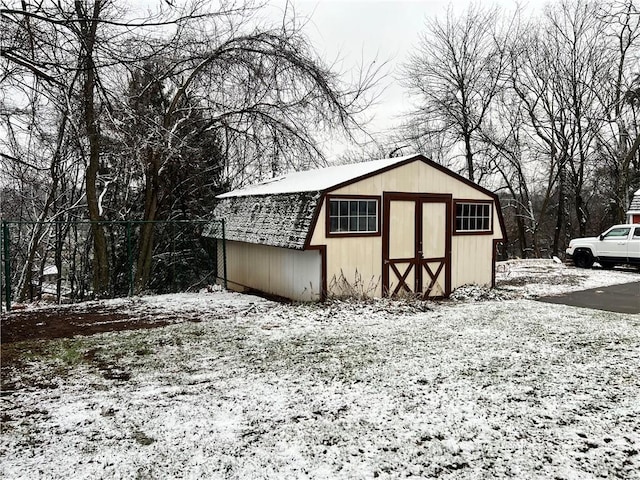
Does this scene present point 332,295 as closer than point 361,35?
Yes

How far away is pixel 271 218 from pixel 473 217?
5.13 meters

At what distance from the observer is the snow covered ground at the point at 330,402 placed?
3.39m

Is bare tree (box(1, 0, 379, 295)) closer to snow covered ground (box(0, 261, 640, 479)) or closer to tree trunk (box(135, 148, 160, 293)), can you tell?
tree trunk (box(135, 148, 160, 293))

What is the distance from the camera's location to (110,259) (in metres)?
15.6

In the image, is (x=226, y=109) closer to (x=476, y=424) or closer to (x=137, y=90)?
(x=137, y=90)

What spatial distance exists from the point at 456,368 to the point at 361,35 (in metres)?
8.44

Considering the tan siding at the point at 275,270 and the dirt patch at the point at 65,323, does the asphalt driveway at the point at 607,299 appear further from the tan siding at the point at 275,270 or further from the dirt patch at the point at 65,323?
the dirt patch at the point at 65,323

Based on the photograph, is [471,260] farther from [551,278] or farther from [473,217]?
[551,278]

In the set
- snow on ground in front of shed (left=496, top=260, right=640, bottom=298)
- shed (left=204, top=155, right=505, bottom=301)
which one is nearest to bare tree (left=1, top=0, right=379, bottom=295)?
shed (left=204, top=155, right=505, bottom=301)

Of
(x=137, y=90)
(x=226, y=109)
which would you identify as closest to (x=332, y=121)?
(x=226, y=109)

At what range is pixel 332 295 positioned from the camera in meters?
9.60

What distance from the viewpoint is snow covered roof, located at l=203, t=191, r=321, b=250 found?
9.40m

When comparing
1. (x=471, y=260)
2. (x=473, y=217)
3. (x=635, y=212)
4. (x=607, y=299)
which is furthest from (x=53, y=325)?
(x=635, y=212)

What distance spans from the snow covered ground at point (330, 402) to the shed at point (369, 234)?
2.01 meters
